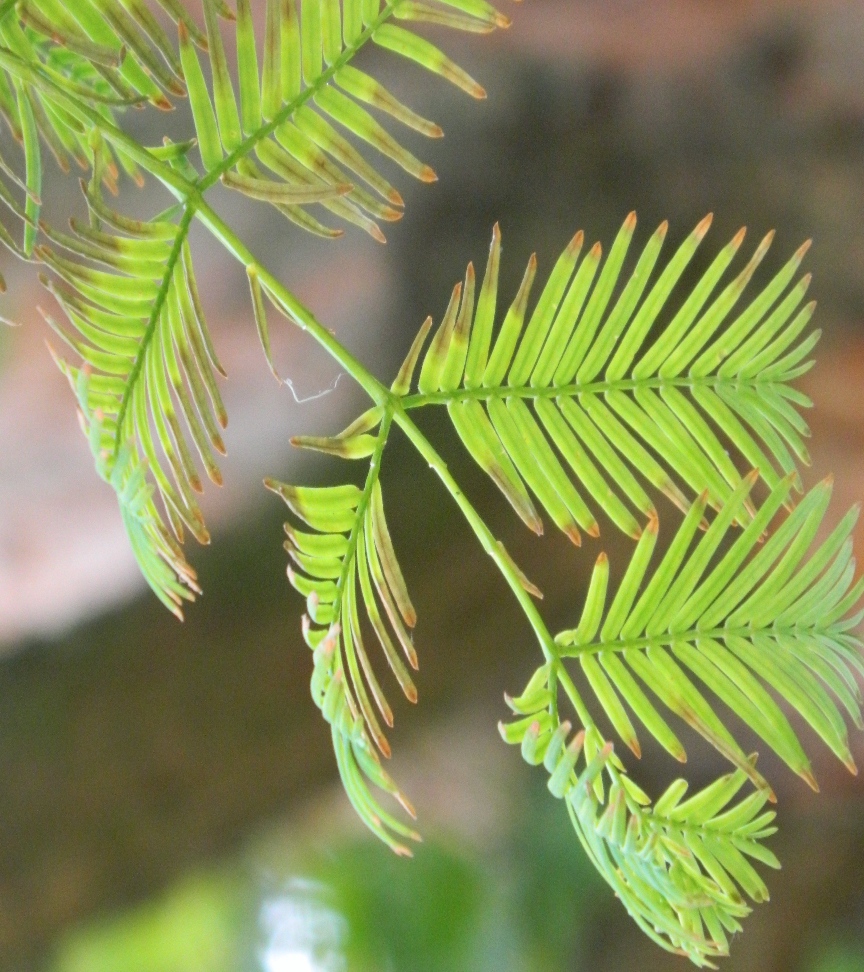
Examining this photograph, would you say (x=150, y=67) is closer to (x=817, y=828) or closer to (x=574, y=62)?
(x=574, y=62)

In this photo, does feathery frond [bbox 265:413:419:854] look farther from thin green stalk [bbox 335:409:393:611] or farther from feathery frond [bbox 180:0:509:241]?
feathery frond [bbox 180:0:509:241]

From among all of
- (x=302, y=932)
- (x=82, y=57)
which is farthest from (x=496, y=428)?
(x=302, y=932)

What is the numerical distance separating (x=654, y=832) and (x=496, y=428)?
0.24m

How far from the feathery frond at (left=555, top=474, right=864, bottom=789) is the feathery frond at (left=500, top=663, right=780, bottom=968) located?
0.03 m

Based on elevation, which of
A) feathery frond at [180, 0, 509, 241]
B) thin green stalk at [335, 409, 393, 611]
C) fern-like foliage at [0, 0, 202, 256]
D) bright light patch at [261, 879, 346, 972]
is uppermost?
feathery frond at [180, 0, 509, 241]

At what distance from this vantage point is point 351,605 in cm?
48

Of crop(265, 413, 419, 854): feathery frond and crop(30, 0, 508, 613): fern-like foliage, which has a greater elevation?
crop(30, 0, 508, 613): fern-like foliage

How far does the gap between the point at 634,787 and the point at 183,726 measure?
82cm

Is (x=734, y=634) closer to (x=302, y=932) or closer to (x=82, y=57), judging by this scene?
(x=82, y=57)

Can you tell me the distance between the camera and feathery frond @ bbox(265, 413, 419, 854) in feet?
1.47

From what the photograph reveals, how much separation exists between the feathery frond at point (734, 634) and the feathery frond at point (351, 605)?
105 millimetres

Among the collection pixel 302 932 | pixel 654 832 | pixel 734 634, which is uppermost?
pixel 734 634

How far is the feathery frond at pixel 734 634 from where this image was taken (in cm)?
47

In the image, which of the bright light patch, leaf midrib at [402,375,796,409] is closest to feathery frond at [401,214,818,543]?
leaf midrib at [402,375,796,409]
